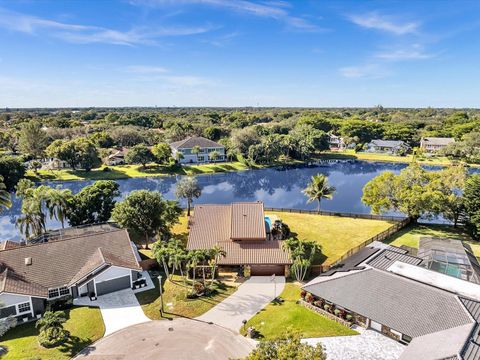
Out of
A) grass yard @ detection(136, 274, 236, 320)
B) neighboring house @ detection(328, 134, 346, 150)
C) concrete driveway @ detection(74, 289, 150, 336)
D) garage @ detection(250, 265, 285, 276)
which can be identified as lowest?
concrete driveway @ detection(74, 289, 150, 336)

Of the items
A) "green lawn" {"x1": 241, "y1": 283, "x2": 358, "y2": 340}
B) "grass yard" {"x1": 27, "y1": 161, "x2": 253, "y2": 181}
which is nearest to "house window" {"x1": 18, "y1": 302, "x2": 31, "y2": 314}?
"green lawn" {"x1": 241, "y1": 283, "x2": 358, "y2": 340}

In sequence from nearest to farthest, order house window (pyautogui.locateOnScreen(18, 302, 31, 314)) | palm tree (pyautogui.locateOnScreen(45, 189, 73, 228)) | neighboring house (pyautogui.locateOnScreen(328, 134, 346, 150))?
1. house window (pyautogui.locateOnScreen(18, 302, 31, 314))
2. palm tree (pyautogui.locateOnScreen(45, 189, 73, 228))
3. neighboring house (pyautogui.locateOnScreen(328, 134, 346, 150))

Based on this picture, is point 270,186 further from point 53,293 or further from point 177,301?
point 53,293

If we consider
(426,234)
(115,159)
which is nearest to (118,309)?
(426,234)

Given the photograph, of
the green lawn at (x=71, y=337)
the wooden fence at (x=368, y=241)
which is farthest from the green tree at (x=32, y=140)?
the wooden fence at (x=368, y=241)

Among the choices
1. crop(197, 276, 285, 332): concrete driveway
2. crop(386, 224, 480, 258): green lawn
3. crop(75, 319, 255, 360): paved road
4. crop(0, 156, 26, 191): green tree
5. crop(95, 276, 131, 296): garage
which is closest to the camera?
crop(75, 319, 255, 360): paved road

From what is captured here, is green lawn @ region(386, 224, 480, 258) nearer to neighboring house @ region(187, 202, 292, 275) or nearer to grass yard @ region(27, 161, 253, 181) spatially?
neighboring house @ region(187, 202, 292, 275)

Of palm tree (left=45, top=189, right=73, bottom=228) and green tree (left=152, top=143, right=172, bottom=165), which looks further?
green tree (left=152, top=143, right=172, bottom=165)

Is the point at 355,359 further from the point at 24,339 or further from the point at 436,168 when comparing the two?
the point at 436,168
